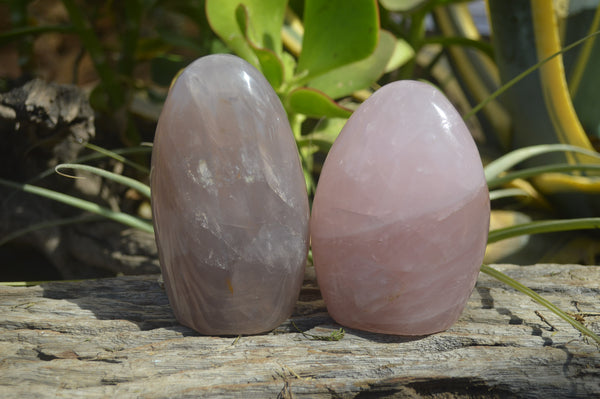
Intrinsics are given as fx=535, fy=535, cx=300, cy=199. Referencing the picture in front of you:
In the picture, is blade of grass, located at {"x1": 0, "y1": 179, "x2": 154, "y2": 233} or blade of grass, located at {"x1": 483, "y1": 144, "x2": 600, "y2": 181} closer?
blade of grass, located at {"x1": 0, "y1": 179, "x2": 154, "y2": 233}

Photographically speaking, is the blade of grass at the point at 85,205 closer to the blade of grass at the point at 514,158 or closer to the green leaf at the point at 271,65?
the green leaf at the point at 271,65

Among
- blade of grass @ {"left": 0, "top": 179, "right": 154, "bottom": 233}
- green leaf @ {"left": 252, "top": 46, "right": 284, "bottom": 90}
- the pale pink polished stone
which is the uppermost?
green leaf @ {"left": 252, "top": 46, "right": 284, "bottom": 90}

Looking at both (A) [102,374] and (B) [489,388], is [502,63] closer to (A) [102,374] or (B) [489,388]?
(B) [489,388]

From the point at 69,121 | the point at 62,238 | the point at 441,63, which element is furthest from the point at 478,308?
the point at 441,63

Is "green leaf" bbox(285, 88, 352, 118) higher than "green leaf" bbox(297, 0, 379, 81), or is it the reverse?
"green leaf" bbox(297, 0, 379, 81)

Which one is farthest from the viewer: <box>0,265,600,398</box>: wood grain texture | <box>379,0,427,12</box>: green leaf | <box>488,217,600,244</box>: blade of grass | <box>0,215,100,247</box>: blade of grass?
<box>379,0,427,12</box>: green leaf

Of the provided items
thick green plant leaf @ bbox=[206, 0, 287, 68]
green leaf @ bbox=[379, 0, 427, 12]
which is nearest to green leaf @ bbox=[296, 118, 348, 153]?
thick green plant leaf @ bbox=[206, 0, 287, 68]

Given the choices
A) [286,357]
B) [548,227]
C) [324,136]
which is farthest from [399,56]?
[286,357]

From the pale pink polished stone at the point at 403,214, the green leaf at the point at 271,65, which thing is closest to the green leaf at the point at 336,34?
the green leaf at the point at 271,65

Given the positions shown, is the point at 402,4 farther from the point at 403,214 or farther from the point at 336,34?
the point at 403,214

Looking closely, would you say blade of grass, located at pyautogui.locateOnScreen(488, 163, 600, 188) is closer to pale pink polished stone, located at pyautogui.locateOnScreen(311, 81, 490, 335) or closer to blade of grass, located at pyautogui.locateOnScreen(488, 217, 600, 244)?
blade of grass, located at pyautogui.locateOnScreen(488, 217, 600, 244)
